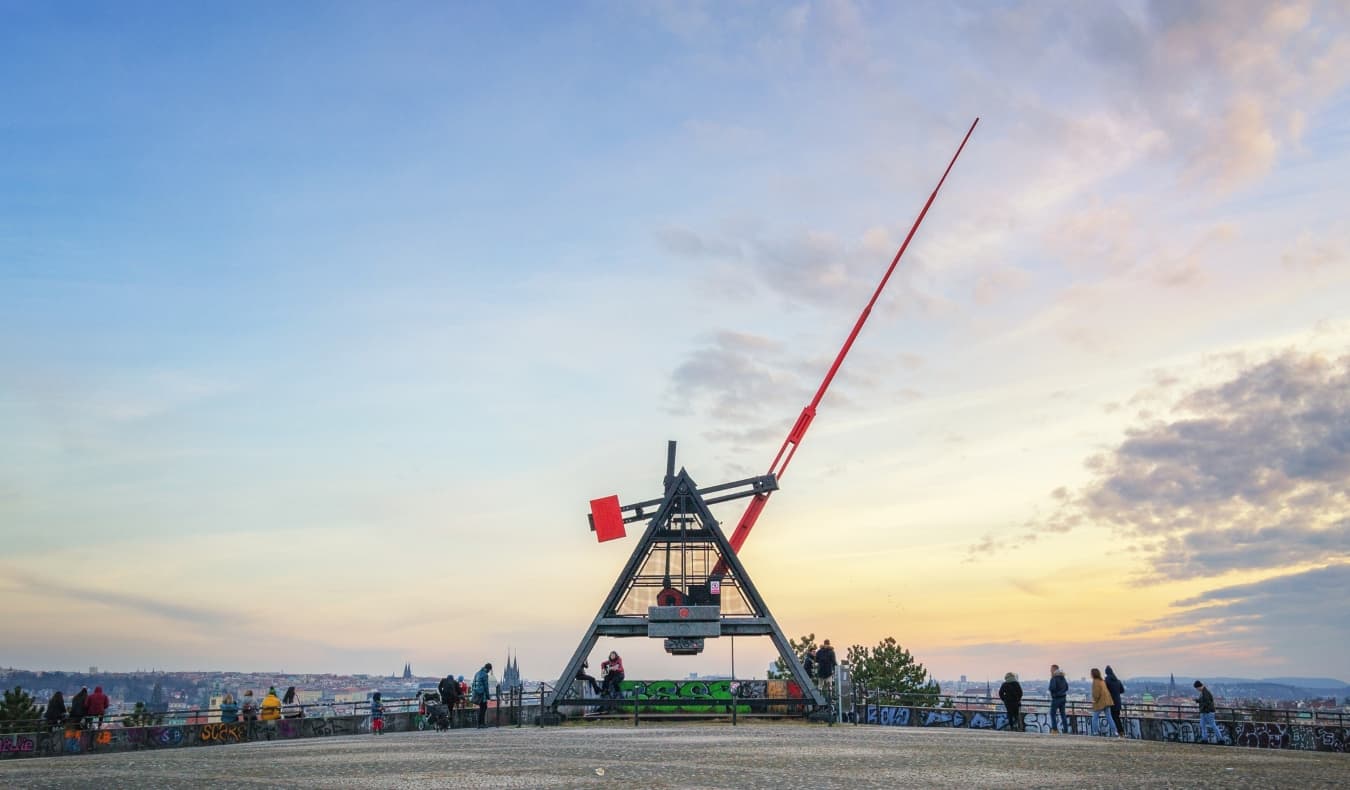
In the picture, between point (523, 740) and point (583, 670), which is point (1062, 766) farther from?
point (583, 670)

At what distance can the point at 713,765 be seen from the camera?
Answer: 14.4 meters

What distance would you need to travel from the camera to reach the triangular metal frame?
103ft

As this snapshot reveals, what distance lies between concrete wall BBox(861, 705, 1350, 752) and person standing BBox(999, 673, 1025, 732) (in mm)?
376

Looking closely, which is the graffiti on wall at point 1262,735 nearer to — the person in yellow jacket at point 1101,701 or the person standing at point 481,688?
the person in yellow jacket at point 1101,701

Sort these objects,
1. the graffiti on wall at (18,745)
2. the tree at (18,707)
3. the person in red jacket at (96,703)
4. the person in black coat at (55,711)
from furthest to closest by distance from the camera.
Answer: the tree at (18,707), the person in red jacket at (96,703), the person in black coat at (55,711), the graffiti on wall at (18,745)

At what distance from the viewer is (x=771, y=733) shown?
2369cm

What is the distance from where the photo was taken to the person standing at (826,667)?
31.8 m

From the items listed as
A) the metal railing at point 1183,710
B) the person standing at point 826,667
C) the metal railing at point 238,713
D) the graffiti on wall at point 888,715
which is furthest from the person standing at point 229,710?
the metal railing at point 1183,710

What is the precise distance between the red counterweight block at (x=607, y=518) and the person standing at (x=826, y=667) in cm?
745

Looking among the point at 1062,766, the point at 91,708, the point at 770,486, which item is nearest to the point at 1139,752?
the point at 1062,766

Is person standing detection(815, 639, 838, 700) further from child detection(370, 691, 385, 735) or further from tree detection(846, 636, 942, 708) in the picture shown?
tree detection(846, 636, 942, 708)

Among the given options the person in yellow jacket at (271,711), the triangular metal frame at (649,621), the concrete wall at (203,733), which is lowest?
the concrete wall at (203,733)

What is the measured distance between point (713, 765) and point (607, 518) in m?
20.4

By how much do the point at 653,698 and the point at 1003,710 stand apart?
396 inches
